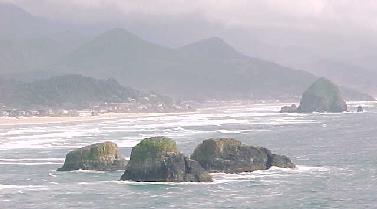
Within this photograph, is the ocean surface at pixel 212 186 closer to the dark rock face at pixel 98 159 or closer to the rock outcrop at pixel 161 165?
the rock outcrop at pixel 161 165

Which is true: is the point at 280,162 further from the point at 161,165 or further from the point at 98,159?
the point at 98,159

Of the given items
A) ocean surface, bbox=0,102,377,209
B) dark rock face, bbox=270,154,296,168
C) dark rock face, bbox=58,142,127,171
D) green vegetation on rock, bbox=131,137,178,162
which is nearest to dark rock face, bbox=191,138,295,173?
ocean surface, bbox=0,102,377,209

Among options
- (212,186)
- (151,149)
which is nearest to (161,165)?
(151,149)

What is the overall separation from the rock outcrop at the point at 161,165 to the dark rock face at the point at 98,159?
9.48 m

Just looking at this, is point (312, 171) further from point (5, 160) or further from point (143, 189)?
point (5, 160)

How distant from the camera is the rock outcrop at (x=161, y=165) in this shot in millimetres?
79250

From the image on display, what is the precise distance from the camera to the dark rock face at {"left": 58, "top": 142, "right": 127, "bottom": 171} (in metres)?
90.0

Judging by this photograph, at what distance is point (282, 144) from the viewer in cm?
13038

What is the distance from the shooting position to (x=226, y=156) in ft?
283

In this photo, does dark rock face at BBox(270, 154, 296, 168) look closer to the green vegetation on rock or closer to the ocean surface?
the ocean surface

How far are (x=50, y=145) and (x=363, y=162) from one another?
53681 millimetres

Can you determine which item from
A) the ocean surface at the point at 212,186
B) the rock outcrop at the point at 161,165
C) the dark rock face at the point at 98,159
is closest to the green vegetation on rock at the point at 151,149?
the rock outcrop at the point at 161,165

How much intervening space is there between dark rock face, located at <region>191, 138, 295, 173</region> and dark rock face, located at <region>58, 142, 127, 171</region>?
9.71m

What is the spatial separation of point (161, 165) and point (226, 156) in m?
9.16
